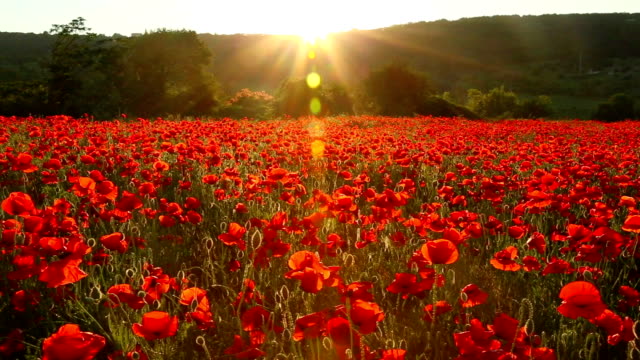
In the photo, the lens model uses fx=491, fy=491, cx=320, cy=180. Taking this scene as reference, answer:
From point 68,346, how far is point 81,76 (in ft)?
76.8

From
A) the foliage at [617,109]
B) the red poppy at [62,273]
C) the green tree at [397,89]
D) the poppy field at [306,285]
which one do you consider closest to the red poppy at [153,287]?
the poppy field at [306,285]

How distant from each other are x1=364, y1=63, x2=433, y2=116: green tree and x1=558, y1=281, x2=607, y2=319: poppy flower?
29.1 meters

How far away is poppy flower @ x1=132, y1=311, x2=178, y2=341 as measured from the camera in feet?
4.88

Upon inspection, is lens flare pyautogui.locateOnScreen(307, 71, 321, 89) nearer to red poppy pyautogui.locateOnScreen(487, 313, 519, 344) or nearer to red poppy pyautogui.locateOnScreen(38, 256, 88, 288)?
red poppy pyautogui.locateOnScreen(38, 256, 88, 288)

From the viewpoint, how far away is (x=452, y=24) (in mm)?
107000

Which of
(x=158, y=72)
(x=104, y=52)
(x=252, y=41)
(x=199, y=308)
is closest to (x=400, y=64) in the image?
(x=158, y=72)

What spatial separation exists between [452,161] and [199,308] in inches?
240

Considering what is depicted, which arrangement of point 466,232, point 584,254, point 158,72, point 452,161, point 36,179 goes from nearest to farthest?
point 584,254, point 466,232, point 36,179, point 452,161, point 158,72

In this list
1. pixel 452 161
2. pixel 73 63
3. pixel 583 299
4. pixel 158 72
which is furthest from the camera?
pixel 158 72

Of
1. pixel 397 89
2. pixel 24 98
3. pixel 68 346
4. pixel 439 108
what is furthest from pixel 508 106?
pixel 68 346

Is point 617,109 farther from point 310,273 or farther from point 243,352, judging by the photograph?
point 243,352

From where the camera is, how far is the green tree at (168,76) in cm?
2459

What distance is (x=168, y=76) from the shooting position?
25953 millimetres

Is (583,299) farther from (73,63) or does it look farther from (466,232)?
(73,63)
